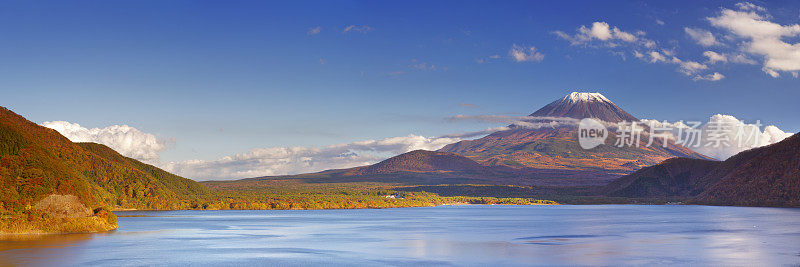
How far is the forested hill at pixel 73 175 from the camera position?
54.4 meters

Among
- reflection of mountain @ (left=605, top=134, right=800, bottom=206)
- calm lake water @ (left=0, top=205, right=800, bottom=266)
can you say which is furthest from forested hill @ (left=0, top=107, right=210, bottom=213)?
reflection of mountain @ (left=605, top=134, right=800, bottom=206)

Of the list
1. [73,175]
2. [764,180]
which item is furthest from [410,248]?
[764,180]

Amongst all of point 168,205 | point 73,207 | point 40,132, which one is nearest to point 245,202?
point 168,205

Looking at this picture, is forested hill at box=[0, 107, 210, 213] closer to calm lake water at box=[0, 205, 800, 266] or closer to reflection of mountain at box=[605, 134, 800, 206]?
calm lake water at box=[0, 205, 800, 266]

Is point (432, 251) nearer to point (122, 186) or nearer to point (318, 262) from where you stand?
point (318, 262)

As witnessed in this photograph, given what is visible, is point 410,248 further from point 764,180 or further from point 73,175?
point 764,180

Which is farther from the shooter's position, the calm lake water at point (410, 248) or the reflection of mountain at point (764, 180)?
the reflection of mountain at point (764, 180)

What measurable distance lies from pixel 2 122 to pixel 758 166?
166240 millimetres

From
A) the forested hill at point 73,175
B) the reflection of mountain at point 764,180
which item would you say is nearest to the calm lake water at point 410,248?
the forested hill at point 73,175

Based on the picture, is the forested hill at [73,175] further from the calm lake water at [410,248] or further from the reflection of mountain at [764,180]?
the reflection of mountain at [764,180]

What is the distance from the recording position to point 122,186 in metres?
129

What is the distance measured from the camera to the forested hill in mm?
54375

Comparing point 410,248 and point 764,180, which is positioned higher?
point 764,180

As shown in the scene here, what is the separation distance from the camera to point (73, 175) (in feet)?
202
